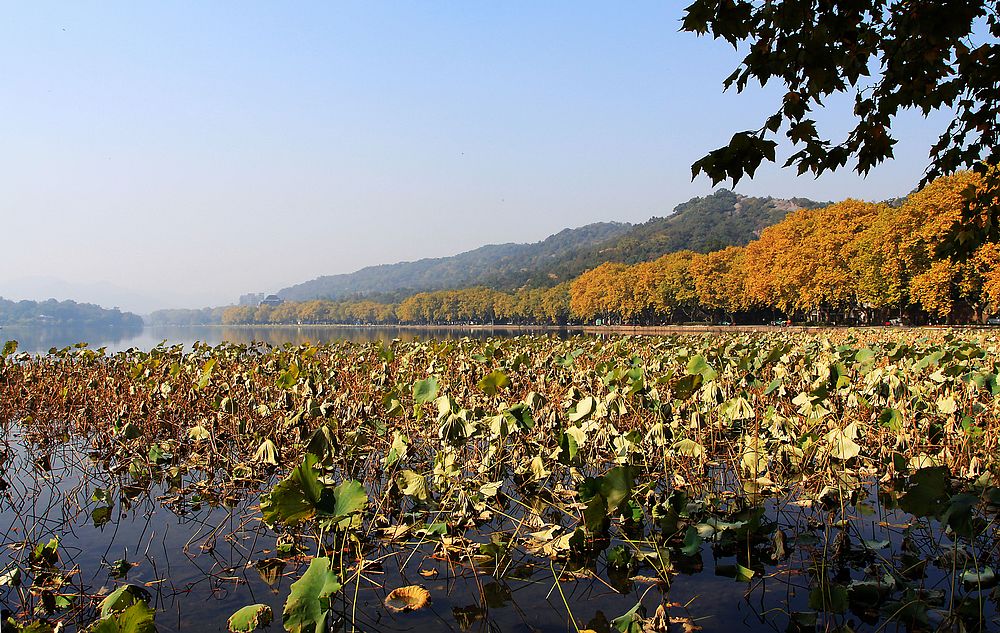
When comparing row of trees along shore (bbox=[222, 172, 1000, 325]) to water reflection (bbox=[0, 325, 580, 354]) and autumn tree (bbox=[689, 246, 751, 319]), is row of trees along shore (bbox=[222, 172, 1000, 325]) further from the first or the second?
water reflection (bbox=[0, 325, 580, 354])

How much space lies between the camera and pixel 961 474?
20.5 ft

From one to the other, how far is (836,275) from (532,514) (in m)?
45.5

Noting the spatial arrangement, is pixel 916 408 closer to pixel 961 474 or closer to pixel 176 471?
pixel 961 474

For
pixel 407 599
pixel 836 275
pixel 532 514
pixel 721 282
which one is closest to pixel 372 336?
pixel 721 282

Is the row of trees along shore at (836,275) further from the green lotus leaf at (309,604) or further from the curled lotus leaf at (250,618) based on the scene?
the curled lotus leaf at (250,618)

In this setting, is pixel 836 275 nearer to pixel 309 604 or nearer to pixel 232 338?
pixel 309 604

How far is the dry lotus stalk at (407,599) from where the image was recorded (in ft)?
14.0

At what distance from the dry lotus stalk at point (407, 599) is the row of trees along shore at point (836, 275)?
486cm

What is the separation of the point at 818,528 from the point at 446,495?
308 centimetres

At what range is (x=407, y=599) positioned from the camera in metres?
4.36

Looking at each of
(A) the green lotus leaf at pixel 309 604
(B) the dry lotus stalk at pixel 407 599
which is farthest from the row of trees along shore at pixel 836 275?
(A) the green lotus leaf at pixel 309 604

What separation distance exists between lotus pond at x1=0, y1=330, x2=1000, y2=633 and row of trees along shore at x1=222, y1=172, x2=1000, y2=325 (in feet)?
7.65

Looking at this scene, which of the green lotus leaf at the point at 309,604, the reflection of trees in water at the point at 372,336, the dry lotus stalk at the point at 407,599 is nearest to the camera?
the green lotus leaf at the point at 309,604

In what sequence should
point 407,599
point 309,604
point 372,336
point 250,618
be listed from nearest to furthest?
point 309,604
point 250,618
point 407,599
point 372,336
